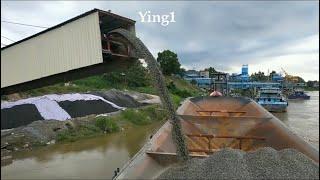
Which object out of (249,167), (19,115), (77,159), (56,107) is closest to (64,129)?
(19,115)

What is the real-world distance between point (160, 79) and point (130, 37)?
146 centimetres

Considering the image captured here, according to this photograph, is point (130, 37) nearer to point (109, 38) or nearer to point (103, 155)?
point (109, 38)

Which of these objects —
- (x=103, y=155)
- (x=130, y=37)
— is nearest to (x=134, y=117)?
(x=103, y=155)

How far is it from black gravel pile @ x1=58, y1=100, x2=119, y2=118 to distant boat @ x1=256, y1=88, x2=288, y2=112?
1151cm

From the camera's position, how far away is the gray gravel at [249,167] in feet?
15.4

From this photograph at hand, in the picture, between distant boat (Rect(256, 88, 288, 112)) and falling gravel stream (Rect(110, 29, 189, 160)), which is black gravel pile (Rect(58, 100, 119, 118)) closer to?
falling gravel stream (Rect(110, 29, 189, 160))

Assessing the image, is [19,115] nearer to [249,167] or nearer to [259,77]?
[249,167]

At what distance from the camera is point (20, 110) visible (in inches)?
586

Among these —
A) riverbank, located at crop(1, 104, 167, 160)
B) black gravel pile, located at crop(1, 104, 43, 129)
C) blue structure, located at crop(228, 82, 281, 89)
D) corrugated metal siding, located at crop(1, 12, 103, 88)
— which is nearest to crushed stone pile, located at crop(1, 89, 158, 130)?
black gravel pile, located at crop(1, 104, 43, 129)

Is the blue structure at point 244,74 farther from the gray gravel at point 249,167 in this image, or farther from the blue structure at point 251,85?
the gray gravel at point 249,167

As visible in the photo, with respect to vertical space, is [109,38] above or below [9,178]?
above

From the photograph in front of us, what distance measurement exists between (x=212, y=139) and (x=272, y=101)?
18.0 meters

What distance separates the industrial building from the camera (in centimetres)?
748

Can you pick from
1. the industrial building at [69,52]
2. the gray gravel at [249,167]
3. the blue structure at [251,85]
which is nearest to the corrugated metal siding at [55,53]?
the industrial building at [69,52]
